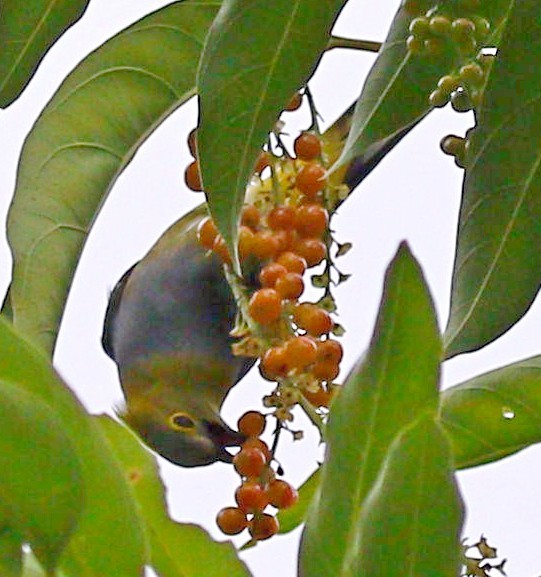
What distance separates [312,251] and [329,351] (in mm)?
76

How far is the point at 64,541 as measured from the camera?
303 mm

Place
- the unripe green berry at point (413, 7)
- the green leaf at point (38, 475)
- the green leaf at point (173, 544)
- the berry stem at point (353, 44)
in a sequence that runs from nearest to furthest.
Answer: the green leaf at point (38, 475) → the green leaf at point (173, 544) → the unripe green berry at point (413, 7) → the berry stem at point (353, 44)

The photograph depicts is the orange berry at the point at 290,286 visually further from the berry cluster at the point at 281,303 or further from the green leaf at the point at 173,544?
the green leaf at the point at 173,544

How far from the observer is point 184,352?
24.2 inches

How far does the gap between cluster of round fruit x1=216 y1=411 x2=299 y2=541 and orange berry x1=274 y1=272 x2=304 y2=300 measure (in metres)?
0.06

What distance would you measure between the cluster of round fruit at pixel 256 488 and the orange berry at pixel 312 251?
0.08 meters

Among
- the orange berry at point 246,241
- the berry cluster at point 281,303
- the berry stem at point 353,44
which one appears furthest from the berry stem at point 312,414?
the berry stem at point 353,44

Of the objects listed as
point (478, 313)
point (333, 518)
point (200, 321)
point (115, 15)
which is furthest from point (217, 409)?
point (115, 15)

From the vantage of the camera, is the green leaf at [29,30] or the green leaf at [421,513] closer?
the green leaf at [421,513]

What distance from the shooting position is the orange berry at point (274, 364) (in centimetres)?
53

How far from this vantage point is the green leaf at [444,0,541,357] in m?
0.53

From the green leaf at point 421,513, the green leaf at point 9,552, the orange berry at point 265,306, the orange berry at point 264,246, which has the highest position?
the orange berry at point 264,246

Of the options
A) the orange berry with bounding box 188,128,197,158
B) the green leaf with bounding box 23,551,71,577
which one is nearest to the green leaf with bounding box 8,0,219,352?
the orange berry with bounding box 188,128,197,158

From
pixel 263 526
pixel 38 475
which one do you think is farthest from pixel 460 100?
pixel 38 475
